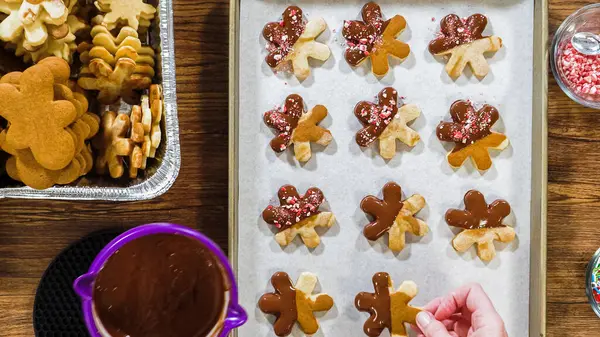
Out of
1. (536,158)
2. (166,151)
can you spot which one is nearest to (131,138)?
(166,151)

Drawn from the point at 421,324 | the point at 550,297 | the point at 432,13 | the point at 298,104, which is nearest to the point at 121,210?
the point at 298,104

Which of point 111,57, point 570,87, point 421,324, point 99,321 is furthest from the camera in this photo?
point 570,87

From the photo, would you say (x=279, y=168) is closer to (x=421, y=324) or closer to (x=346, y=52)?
(x=346, y=52)

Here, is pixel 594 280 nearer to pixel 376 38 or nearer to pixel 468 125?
pixel 468 125

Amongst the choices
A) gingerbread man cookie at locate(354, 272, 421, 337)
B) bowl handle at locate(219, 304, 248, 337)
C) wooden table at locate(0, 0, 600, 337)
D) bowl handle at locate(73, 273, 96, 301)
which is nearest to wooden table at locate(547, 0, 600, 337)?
wooden table at locate(0, 0, 600, 337)

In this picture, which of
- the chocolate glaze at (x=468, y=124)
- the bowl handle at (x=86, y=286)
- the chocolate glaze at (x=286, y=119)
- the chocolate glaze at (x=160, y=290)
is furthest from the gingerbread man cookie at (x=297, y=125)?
the bowl handle at (x=86, y=286)

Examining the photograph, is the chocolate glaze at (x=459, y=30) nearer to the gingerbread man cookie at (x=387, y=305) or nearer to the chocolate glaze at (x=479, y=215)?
the chocolate glaze at (x=479, y=215)

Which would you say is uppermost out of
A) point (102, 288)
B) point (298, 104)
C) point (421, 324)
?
point (298, 104)
